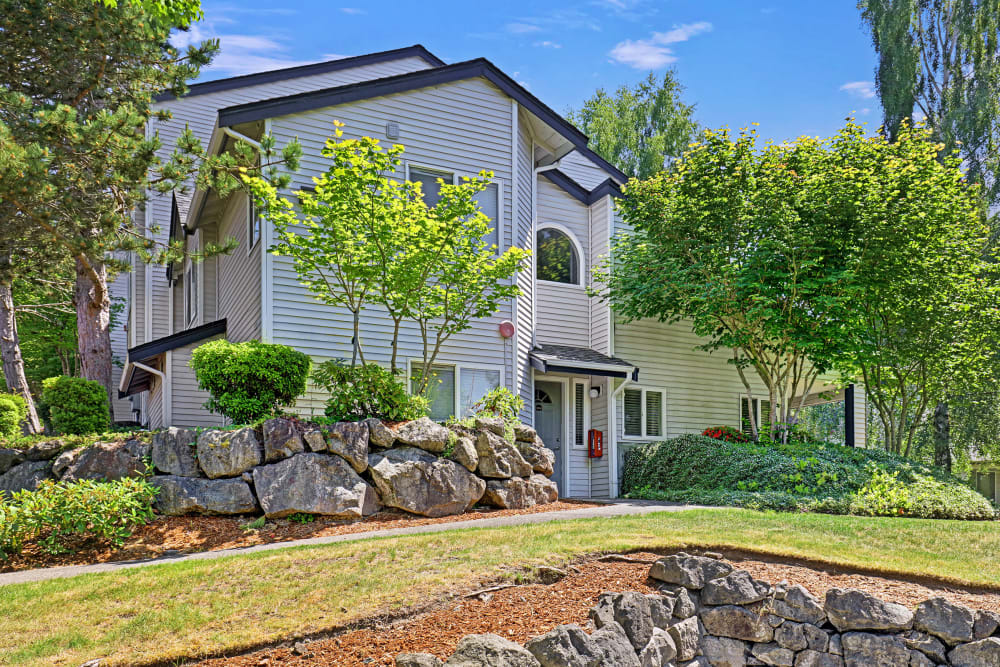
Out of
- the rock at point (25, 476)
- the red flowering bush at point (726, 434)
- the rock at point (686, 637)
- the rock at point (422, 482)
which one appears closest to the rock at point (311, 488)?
the rock at point (422, 482)

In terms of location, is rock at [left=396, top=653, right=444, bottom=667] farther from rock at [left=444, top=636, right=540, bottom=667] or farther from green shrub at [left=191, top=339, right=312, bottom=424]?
green shrub at [left=191, top=339, right=312, bottom=424]

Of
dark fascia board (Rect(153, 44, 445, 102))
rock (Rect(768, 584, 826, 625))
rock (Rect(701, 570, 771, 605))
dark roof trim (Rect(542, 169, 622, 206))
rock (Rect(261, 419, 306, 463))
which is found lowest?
rock (Rect(768, 584, 826, 625))

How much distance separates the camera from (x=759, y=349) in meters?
15.4

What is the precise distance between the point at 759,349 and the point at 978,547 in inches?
274

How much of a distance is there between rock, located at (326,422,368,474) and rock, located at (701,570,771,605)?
487 cm

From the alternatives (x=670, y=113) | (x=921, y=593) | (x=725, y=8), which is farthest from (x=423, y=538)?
(x=670, y=113)

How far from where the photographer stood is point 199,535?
896cm

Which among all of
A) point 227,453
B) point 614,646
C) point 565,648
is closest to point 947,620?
point 614,646

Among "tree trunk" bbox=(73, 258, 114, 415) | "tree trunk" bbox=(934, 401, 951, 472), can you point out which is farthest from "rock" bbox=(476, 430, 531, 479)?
"tree trunk" bbox=(934, 401, 951, 472)

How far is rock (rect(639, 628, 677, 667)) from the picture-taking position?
5775 millimetres

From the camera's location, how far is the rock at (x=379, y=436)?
10352 mm

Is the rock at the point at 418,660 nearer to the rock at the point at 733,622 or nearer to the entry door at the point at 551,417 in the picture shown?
the rock at the point at 733,622

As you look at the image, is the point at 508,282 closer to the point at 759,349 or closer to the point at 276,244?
the point at 276,244

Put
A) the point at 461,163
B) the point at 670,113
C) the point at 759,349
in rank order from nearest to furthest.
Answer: the point at 461,163 < the point at 759,349 < the point at 670,113
